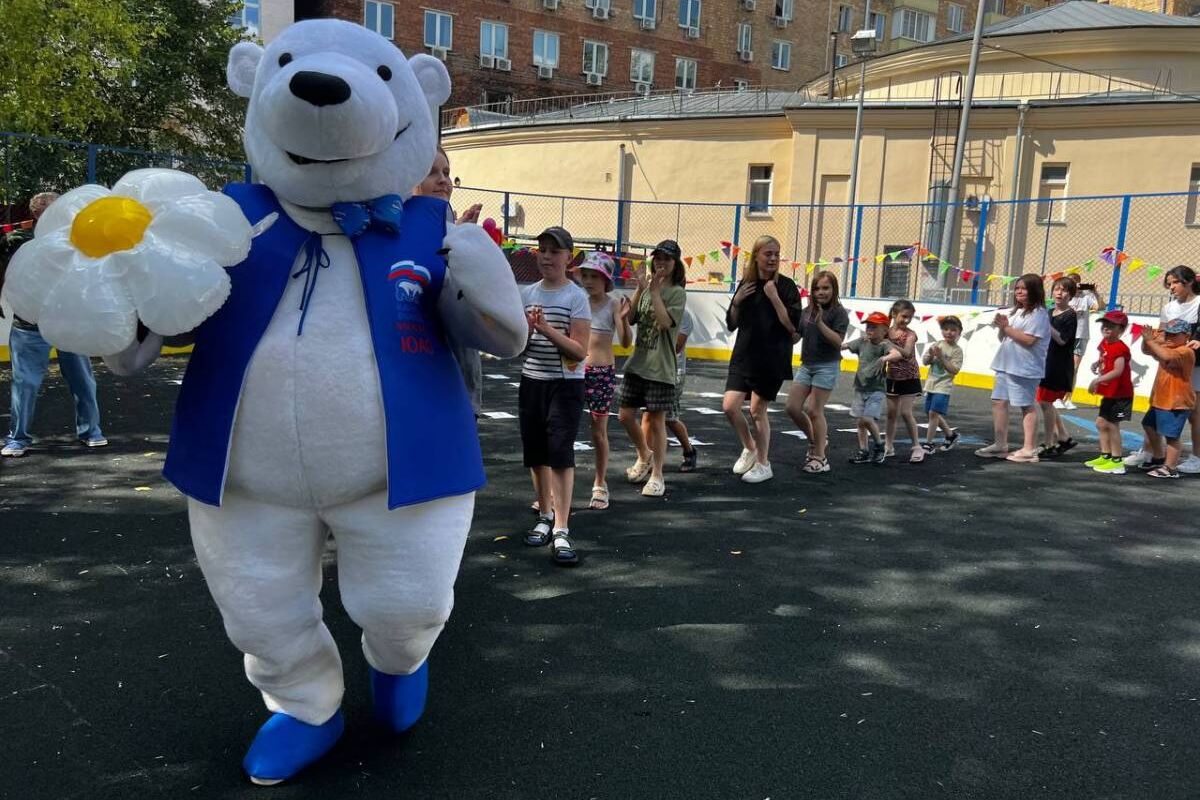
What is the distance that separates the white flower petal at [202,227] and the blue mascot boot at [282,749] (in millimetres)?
1415

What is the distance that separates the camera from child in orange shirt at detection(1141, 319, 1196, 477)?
24.5ft

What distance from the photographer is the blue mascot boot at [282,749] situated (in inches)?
110

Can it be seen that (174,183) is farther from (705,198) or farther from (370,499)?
(705,198)

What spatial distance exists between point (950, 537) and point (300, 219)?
445 centimetres

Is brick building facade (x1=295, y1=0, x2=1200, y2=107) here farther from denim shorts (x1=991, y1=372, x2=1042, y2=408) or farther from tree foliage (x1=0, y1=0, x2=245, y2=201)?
denim shorts (x1=991, y1=372, x2=1042, y2=408)

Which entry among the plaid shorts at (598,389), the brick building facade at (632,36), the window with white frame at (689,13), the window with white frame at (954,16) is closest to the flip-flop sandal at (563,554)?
the plaid shorts at (598,389)

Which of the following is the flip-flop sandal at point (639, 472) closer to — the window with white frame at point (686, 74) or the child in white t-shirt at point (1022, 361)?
the child in white t-shirt at point (1022, 361)

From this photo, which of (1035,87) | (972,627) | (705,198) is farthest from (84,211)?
(1035,87)

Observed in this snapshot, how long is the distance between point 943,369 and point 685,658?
→ 574 cm

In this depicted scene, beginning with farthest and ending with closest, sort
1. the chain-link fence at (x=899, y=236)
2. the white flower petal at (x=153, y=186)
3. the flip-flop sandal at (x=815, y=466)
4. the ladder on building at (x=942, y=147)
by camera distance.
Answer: the ladder on building at (x=942, y=147) < the chain-link fence at (x=899, y=236) < the flip-flop sandal at (x=815, y=466) < the white flower petal at (x=153, y=186)

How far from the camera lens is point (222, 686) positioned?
134 inches

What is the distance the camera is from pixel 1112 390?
7.92 metres

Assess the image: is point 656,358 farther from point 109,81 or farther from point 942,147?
point 942,147

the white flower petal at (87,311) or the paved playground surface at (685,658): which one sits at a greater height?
the white flower petal at (87,311)
